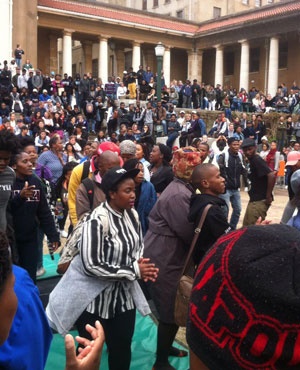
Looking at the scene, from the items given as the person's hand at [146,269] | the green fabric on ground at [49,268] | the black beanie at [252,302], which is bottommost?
the green fabric on ground at [49,268]

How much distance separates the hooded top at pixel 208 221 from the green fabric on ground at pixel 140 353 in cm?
108

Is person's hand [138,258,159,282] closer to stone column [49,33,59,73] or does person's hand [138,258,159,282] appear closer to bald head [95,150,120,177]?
bald head [95,150,120,177]

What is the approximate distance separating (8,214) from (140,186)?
4.91 ft

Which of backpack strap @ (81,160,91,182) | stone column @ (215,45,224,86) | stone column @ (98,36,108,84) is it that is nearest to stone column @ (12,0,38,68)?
stone column @ (98,36,108,84)

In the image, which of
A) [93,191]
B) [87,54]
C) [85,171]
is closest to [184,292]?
[93,191]

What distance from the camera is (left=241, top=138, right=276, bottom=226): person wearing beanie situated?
6.32m

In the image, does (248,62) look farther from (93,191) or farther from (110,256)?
(110,256)

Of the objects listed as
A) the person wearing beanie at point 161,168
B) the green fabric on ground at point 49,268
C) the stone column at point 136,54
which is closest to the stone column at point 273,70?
the stone column at point 136,54

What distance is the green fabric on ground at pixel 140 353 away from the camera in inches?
148

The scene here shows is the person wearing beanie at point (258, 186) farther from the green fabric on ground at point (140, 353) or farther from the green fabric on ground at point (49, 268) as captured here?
the green fabric on ground at point (49, 268)

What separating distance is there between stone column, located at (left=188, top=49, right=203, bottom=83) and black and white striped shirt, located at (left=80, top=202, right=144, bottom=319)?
41167 millimetres

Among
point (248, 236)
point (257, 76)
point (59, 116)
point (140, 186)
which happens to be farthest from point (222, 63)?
point (248, 236)

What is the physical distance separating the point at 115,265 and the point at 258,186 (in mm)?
4032

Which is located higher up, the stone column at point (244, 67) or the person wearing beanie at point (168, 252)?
the stone column at point (244, 67)
